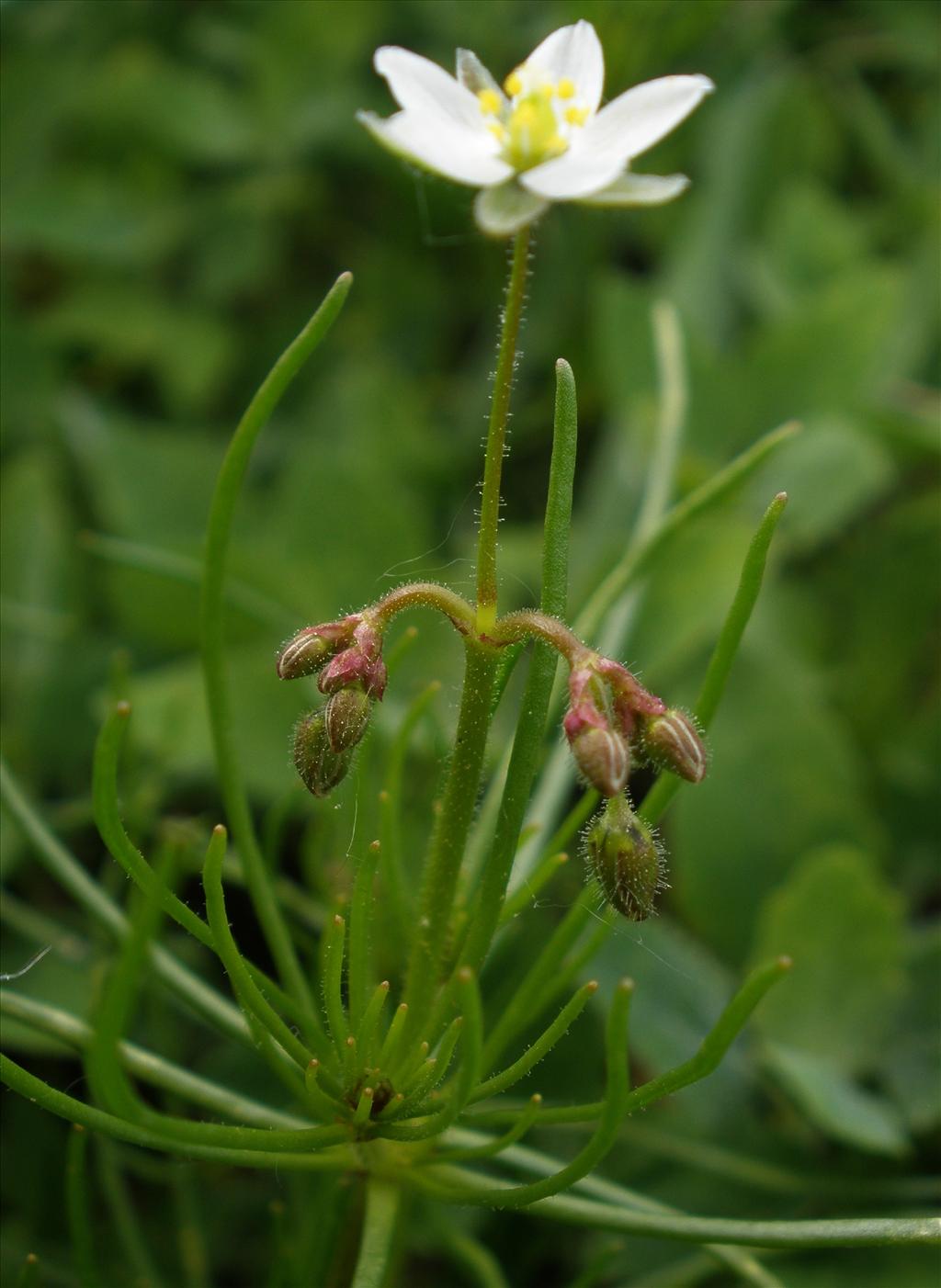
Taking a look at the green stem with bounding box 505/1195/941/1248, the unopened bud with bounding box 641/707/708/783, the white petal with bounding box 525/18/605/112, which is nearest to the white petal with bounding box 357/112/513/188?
the white petal with bounding box 525/18/605/112

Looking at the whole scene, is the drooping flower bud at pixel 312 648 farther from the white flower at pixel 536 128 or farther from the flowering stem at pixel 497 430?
the white flower at pixel 536 128

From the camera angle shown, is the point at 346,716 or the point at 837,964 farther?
the point at 837,964

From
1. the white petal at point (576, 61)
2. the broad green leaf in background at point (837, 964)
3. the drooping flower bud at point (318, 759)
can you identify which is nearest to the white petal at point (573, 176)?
the white petal at point (576, 61)

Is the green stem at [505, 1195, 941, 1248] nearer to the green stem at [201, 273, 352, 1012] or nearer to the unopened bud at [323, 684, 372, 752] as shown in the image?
the green stem at [201, 273, 352, 1012]

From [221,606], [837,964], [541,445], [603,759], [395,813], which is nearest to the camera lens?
[603,759]

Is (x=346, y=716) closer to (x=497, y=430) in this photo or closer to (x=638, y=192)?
(x=497, y=430)

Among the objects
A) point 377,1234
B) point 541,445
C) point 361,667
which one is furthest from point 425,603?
point 541,445
